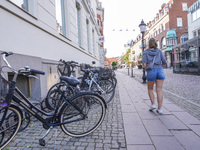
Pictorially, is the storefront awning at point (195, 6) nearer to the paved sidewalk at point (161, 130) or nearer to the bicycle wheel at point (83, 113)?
the paved sidewalk at point (161, 130)

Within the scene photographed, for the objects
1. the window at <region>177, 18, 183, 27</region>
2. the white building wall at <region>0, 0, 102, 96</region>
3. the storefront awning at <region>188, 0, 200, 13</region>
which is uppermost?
the window at <region>177, 18, 183, 27</region>

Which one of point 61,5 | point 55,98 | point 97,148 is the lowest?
point 97,148

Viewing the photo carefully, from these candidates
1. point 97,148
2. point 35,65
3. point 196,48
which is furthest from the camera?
point 196,48

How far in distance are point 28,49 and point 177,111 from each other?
4099mm

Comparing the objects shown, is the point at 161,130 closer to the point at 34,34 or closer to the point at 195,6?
the point at 34,34

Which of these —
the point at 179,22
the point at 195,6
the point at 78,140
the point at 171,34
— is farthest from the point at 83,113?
the point at 179,22

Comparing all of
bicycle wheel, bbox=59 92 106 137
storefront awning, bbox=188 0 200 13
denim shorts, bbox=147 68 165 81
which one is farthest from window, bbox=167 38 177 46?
bicycle wheel, bbox=59 92 106 137

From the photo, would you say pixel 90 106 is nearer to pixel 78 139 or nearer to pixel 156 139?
pixel 78 139

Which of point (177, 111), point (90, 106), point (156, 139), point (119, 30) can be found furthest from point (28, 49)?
point (119, 30)

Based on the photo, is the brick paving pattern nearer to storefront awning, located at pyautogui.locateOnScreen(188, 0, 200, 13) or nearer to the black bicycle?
the black bicycle

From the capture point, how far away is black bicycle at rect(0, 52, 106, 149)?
1.80 metres

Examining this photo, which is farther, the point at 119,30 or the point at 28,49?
the point at 119,30

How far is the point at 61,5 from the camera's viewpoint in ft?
19.5

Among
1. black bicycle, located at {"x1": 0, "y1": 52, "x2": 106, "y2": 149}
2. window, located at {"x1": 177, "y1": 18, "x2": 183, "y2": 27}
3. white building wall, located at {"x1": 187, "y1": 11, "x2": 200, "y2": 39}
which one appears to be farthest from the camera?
window, located at {"x1": 177, "y1": 18, "x2": 183, "y2": 27}
